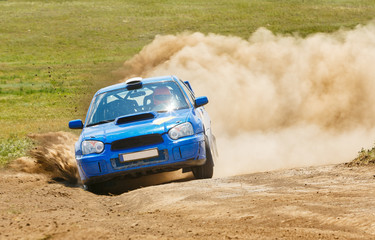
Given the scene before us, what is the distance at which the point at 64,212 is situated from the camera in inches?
273

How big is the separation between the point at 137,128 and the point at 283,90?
934cm

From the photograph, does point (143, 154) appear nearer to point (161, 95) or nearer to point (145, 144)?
point (145, 144)

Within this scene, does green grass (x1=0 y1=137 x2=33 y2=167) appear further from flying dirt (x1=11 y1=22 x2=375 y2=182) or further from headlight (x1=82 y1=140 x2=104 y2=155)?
headlight (x1=82 y1=140 x2=104 y2=155)

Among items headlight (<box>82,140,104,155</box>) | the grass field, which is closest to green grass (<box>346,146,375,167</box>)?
headlight (<box>82,140,104,155</box>)

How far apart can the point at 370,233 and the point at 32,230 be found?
2663mm

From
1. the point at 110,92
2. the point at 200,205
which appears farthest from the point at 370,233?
the point at 110,92

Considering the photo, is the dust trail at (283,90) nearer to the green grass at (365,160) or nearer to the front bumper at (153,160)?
the green grass at (365,160)

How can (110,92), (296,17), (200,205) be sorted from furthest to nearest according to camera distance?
1. (296,17)
2. (110,92)
3. (200,205)

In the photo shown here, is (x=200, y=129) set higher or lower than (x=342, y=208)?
higher

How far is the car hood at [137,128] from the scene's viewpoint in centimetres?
884

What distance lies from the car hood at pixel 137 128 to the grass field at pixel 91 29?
15.0 metres

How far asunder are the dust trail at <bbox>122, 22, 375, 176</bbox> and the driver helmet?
8.83ft

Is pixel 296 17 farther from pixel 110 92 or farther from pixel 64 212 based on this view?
pixel 64 212

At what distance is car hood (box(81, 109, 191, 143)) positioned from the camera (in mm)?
8836
